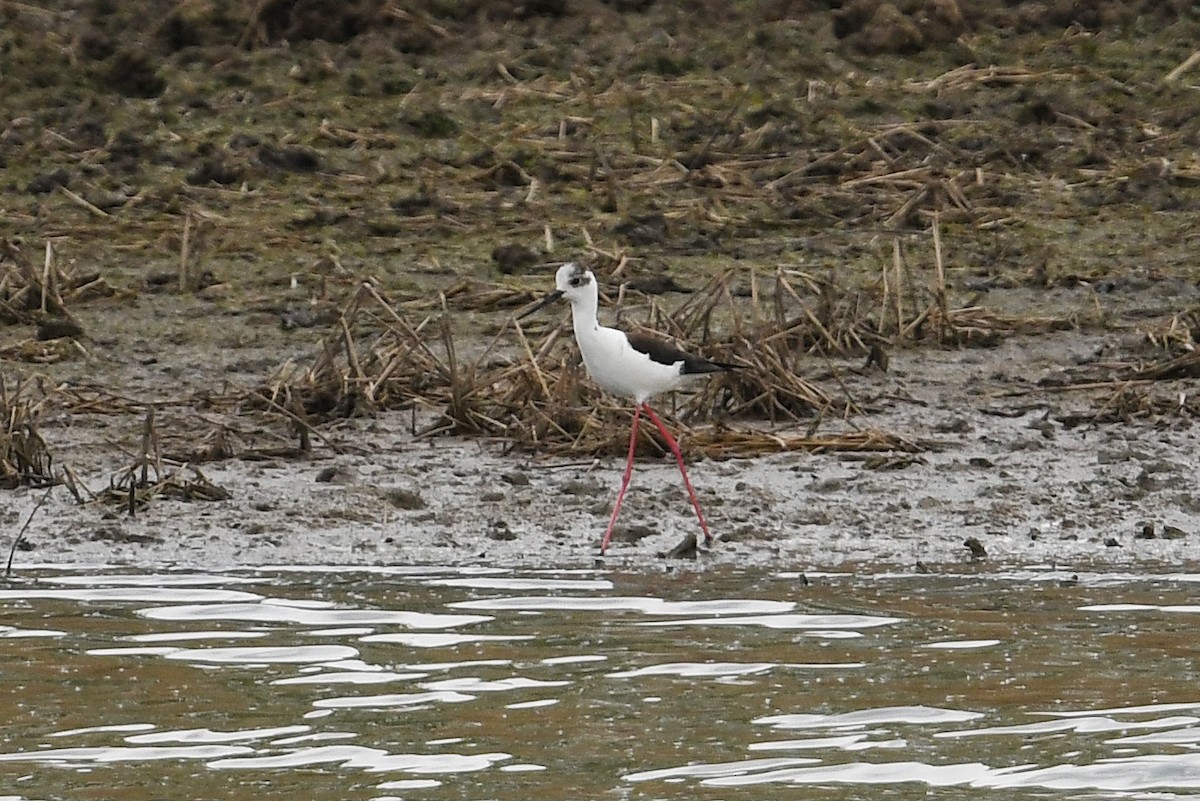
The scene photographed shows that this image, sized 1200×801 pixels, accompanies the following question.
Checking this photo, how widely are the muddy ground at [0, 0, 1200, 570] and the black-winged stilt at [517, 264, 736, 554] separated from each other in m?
0.27

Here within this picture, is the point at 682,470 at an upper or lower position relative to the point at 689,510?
upper

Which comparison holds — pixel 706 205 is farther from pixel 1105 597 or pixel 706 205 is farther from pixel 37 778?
pixel 37 778

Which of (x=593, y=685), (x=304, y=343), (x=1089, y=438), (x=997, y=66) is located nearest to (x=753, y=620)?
(x=593, y=685)

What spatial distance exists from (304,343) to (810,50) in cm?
612

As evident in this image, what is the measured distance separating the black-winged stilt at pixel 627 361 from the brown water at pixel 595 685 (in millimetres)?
1046

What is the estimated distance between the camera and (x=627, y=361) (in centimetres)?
895

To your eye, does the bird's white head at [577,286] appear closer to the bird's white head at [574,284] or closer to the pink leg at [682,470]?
the bird's white head at [574,284]

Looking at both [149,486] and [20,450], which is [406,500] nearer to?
[149,486]

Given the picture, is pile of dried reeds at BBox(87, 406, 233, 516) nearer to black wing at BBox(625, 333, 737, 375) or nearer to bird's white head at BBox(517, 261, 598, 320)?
bird's white head at BBox(517, 261, 598, 320)

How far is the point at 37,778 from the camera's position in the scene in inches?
220

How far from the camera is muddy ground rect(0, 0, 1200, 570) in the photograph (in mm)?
8961

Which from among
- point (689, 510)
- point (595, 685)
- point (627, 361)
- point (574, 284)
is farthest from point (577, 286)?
point (595, 685)

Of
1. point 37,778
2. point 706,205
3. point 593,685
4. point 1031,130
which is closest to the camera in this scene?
point 37,778

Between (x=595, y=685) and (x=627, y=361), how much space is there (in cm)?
261
